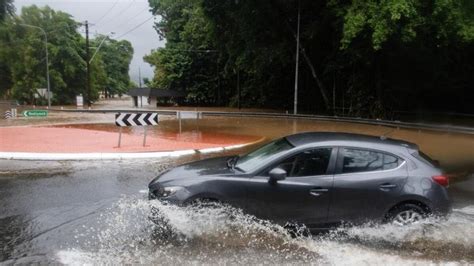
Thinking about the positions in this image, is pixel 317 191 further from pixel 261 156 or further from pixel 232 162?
pixel 232 162

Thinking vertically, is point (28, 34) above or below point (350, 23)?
above

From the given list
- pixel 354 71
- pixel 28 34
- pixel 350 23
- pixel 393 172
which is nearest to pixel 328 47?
pixel 354 71

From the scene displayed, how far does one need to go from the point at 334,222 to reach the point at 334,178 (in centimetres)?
62

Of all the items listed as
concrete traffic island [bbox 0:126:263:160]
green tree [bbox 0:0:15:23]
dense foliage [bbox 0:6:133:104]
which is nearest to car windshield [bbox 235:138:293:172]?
concrete traffic island [bbox 0:126:263:160]

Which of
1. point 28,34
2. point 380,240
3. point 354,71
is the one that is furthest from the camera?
point 28,34

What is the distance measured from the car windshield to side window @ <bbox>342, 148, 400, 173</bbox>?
817mm

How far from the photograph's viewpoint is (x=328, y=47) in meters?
37.7

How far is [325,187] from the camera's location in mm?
6000

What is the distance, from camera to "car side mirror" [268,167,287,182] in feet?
19.2

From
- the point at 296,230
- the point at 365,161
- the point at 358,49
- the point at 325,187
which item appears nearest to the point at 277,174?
the point at 325,187

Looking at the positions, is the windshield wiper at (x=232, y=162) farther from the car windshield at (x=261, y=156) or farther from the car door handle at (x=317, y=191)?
the car door handle at (x=317, y=191)

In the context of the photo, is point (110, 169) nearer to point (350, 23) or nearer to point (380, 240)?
point (380, 240)

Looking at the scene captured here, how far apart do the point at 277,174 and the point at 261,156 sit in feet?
2.63

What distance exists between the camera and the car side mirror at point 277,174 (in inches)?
231
